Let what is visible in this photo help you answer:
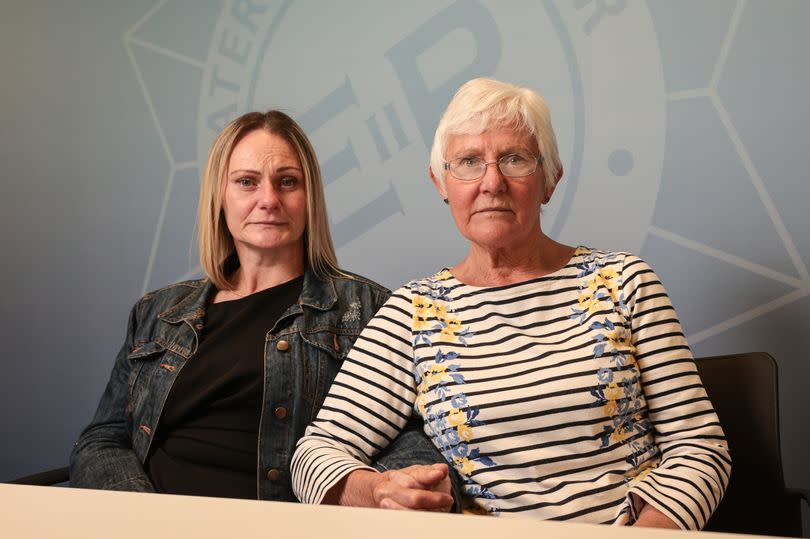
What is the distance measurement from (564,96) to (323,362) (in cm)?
110

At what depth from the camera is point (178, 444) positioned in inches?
75.0

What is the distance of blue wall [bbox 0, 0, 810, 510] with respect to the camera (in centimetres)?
219

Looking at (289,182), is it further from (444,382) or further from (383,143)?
(444,382)

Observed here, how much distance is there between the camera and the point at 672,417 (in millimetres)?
1529

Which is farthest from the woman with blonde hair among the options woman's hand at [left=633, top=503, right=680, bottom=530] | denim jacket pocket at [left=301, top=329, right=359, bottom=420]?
woman's hand at [left=633, top=503, right=680, bottom=530]

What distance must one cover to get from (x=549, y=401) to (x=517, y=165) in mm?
513

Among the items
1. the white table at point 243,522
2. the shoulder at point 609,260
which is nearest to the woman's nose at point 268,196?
the shoulder at point 609,260

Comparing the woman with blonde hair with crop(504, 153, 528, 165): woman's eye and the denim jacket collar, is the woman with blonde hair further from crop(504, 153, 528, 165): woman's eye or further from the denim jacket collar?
crop(504, 153, 528, 165): woman's eye

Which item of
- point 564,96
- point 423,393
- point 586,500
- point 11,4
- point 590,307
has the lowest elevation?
point 586,500

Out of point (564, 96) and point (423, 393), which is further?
point (564, 96)

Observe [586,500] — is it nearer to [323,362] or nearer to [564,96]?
[323,362]

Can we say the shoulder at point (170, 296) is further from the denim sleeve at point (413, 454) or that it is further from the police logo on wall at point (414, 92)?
the denim sleeve at point (413, 454)

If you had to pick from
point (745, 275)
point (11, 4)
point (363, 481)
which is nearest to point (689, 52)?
point (745, 275)

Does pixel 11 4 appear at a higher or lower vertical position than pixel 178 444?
higher
